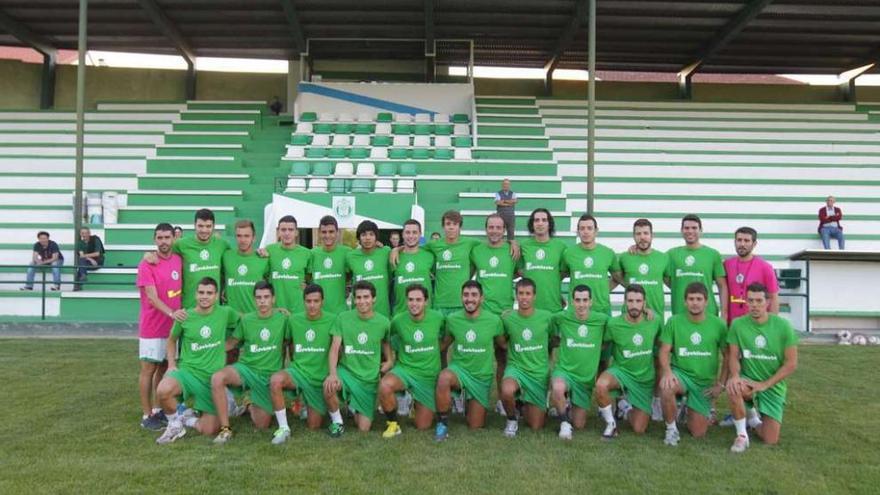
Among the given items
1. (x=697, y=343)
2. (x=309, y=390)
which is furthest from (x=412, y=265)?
(x=697, y=343)

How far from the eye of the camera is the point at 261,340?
17.9 ft

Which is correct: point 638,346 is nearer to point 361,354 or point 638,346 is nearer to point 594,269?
point 594,269

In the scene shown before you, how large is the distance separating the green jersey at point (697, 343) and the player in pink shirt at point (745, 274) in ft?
2.02

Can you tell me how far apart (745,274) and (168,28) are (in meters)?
15.5

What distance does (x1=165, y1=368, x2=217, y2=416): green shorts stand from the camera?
5.19 meters

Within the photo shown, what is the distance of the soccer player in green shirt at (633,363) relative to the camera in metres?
5.29

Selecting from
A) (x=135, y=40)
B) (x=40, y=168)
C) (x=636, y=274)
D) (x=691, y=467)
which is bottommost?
(x=691, y=467)

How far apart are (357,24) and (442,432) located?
14.1 metres

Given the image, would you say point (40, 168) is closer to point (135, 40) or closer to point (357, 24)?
point (135, 40)

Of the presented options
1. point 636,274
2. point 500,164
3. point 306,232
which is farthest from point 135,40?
point 636,274

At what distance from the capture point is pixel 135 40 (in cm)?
1845

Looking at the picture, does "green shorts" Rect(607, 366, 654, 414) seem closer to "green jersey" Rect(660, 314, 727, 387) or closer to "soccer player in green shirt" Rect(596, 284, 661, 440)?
"soccer player in green shirt" Rect(596, 284, 661, 440)

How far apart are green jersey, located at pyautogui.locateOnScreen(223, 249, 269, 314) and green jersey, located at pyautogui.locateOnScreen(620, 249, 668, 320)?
125 inches

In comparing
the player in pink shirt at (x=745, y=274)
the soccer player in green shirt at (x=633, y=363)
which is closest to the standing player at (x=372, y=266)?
the soccer player in green shirt at (x=633, y=363)
